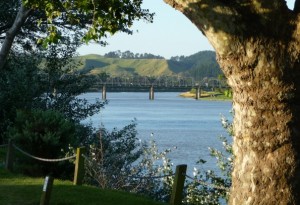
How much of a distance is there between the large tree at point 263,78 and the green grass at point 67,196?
5473 millimetres

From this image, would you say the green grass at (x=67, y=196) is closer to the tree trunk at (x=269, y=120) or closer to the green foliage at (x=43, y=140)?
the green foliage at (x=43, y=140)

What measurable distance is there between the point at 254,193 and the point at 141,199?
5.87 meters

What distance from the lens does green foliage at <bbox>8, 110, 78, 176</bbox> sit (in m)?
19.5

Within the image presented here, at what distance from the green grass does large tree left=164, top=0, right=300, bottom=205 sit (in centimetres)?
547

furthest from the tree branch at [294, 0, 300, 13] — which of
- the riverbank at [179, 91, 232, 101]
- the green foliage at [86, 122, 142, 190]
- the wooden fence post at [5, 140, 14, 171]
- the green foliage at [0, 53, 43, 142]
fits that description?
the green foliage at [0, 53, 43, 142]

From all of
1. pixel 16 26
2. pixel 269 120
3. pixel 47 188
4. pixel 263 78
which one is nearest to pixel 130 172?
pixel 16 26

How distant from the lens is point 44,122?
66.2 ft

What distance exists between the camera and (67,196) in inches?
569

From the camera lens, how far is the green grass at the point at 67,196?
46.4ft

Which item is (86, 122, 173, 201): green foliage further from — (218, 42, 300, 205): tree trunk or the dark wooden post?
(218, 42, 300, 205): tree trunk

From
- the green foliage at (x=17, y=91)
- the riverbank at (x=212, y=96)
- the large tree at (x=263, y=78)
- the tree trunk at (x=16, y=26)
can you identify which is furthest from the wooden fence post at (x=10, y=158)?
the large tree at (x=263, y=78)

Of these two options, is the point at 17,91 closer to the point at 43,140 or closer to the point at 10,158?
the point at 43,140

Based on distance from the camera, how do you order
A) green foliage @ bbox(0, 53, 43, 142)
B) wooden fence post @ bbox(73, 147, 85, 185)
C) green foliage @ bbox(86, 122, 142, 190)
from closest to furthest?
1. wooden fence post @ bbox(73, 147, 85, 185)
2. green foliage @ bbox(86, 122, 142, 190)
3. green foliage @ bbox(0, 53, 43, 142)

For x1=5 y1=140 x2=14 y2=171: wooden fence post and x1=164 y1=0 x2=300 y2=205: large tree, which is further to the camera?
x1=5 y1=140 x2=14 y2=171: wooden fence post
